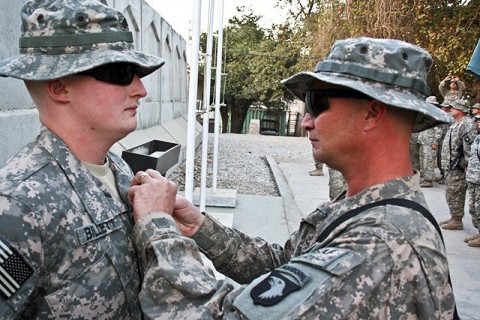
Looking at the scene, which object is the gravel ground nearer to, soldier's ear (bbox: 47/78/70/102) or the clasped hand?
the clasped hand

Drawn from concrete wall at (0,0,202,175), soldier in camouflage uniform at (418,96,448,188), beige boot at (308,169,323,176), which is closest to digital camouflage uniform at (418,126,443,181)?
soldier in camouflage uniform at (418,96,448,188)

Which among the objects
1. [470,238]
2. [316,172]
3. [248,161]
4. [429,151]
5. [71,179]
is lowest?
[248,161]

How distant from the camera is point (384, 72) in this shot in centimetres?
161

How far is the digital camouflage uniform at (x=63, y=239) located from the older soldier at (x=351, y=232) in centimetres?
10

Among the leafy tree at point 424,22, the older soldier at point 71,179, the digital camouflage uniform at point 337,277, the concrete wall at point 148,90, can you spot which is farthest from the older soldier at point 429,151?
the older soldier at point 71,179

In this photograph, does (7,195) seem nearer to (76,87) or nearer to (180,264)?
A: (76,87)

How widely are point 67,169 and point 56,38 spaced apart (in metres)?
0.44

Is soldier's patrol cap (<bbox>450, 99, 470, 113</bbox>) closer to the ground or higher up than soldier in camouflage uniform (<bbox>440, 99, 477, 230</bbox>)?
higher up

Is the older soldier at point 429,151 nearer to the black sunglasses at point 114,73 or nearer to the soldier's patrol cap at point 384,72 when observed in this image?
the soldier's patrol cap at point 384,72

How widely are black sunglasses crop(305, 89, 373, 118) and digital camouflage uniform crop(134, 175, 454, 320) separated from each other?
0.35m

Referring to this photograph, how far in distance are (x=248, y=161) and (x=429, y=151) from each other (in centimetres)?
481

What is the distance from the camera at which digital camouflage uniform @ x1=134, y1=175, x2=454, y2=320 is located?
1322 millimetres

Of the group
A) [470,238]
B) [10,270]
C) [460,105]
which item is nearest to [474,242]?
[470,238]

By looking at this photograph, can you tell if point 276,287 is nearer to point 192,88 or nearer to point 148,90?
point 192,88
